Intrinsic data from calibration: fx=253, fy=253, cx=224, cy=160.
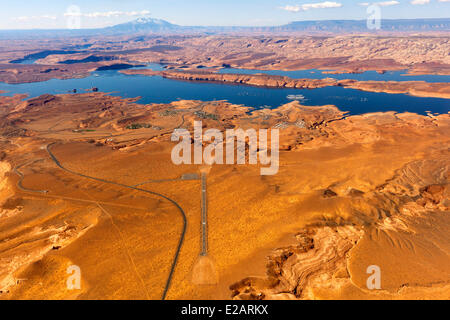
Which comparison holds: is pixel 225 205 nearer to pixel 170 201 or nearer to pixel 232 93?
pixel 170 201

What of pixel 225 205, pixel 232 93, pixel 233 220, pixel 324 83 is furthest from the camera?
pixel 324 83

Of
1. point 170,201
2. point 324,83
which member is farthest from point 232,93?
point 170,201

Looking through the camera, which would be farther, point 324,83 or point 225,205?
point 324,83

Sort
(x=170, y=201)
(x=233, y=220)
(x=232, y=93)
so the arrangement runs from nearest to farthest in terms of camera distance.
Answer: (x=233, y=220) → (x=170, y=201) → (x=232, y=93)

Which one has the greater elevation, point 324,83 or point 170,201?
point 324,83

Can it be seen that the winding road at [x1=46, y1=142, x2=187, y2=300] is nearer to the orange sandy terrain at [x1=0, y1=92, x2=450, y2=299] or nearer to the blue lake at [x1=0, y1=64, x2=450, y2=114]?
the orange sandy terrain at [x1=0, y1=92, x2=450, y2=299]

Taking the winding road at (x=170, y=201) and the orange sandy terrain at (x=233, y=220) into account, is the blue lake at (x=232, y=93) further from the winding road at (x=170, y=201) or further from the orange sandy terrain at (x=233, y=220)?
the winding road at (x=170, y=201)
